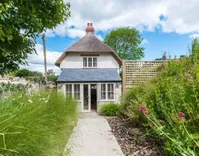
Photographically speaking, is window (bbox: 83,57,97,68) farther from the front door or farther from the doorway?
the front door

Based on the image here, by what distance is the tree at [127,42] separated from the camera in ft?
120

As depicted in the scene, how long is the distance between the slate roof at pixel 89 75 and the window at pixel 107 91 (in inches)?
20.3

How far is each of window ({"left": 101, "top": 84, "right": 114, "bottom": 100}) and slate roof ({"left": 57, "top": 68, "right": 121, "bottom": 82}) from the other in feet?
1.70

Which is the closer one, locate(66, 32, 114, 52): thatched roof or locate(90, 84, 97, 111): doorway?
locate(90, 84, 97, 111): doorway

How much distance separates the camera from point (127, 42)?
37000 millimetres

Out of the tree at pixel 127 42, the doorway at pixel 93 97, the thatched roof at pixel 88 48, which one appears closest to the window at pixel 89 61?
the thatched roof at pixel 88 48

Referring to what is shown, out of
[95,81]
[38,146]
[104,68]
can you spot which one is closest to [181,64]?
[38,146]

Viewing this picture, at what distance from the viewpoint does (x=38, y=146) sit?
9.63ft

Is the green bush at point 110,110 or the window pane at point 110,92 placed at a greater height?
the window pane at point 110,92

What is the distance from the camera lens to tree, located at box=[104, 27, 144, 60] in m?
36.7

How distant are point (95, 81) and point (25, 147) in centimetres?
1490

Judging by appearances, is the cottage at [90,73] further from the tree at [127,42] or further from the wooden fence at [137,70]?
the tree at [127,42]

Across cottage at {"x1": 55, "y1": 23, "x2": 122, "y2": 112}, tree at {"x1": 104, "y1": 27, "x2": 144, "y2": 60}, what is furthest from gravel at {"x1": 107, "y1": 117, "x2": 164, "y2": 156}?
tree at {"x1": 104, "y1": 27, "x2": 144, "y2": 60}

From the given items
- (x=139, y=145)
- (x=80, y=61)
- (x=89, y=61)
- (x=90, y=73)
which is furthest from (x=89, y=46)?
(x=139, y=145)
